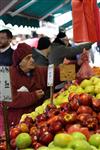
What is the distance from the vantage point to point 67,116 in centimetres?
234

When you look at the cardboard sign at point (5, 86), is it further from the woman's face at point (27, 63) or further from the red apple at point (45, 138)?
the woman's face at point (27, 63)

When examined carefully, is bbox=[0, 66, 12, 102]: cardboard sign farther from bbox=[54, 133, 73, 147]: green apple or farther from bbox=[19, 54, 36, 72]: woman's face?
bbox=[19, 54, 36, 72]: woman's face

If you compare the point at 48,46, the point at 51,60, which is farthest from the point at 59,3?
the point at 51,60

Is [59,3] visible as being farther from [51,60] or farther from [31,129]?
[31,129]

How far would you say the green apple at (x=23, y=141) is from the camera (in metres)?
2.15

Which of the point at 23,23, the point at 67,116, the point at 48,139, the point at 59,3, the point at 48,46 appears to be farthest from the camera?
the point at 59,3

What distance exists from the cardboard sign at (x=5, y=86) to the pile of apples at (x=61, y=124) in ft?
0.89

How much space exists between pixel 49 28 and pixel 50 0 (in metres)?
2.42

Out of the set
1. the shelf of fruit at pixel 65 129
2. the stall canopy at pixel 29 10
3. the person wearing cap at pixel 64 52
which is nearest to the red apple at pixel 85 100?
the shelf of fruit at pixel 65 129

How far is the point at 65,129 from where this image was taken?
2283 mm

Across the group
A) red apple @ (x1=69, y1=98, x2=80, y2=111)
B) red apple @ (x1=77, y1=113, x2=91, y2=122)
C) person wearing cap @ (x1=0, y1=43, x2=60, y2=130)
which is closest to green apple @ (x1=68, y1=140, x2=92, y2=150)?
red apple @ (x1=77, y1=113, x2=91, y2=122)

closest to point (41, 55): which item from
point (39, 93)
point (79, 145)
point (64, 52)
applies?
point (64, 52)

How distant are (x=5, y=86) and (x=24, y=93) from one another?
53.6 inches

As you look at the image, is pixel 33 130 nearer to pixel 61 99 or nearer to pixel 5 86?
pixel 5 86
